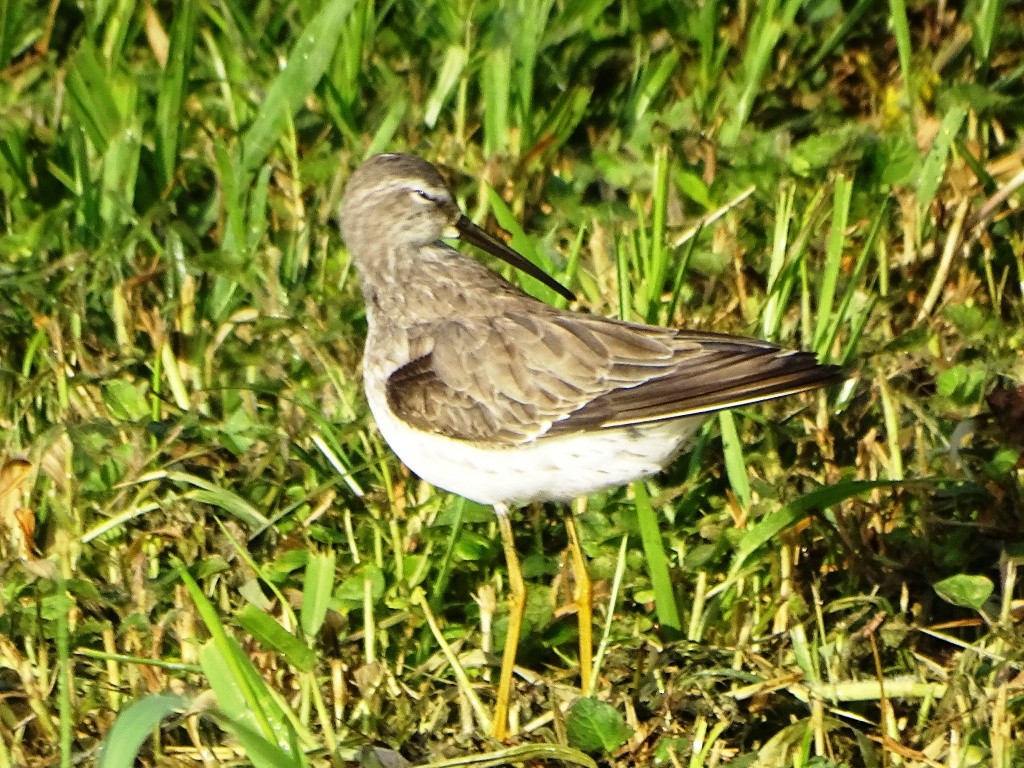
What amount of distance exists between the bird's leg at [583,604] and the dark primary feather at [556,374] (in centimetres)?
44

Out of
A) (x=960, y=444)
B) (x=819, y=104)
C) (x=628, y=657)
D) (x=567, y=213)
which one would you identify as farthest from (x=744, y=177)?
(x=628, y=657)

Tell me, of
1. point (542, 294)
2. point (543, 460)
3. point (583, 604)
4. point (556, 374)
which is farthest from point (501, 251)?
point (583, 604)

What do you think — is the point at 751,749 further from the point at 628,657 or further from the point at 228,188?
the point at 228,188

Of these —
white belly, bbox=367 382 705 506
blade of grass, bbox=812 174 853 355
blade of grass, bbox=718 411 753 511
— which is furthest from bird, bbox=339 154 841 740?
blade of grass, bbox=812 174 853 355

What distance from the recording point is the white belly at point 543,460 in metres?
5.29

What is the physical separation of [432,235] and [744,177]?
1.51 meters

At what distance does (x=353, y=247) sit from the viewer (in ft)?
20.5

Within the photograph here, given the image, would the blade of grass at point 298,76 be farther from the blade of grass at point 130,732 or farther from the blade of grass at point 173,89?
the blade of grass at point 130,732

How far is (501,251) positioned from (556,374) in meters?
0.83

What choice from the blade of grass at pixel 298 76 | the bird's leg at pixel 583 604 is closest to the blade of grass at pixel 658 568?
the bird's leg at pixel 583 604

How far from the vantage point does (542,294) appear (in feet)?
21.6

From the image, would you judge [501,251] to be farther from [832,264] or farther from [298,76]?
[298,76]

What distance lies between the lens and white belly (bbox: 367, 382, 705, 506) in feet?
17.4

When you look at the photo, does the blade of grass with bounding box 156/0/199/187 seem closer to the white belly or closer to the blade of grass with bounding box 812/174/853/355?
the white belly
